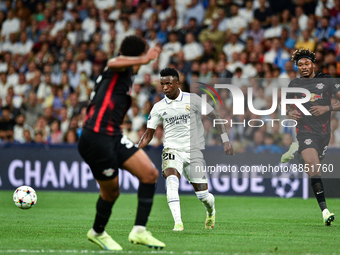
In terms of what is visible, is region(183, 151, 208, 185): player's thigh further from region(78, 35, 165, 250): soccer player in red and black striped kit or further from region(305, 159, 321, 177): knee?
region(78, 35, 165, 250): soccer player in red and black striped kit

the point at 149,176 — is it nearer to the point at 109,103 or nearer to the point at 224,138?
the point at 109,103

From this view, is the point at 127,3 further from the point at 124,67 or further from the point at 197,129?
the point at 124,67

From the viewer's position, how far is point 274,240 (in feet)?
23.8

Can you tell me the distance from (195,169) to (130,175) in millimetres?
6508

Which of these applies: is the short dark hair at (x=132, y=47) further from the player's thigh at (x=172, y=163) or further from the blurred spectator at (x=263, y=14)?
the blurred spectator at (x=263, y=14)

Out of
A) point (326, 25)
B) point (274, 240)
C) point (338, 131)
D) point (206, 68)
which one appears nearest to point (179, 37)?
point (206, 68)

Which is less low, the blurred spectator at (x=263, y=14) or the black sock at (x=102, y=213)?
the blurred spectator at (x=263, y=14)

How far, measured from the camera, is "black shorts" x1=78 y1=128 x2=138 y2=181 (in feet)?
20.0

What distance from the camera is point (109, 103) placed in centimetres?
615

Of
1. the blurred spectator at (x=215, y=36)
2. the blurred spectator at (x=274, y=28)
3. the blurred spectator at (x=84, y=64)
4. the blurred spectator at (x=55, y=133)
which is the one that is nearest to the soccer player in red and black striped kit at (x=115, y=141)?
the blurred spectator at (x=55, y=133)

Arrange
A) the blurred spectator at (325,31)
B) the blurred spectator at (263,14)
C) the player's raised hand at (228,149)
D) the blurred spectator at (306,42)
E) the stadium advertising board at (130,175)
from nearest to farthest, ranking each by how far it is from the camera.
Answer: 1. the player's raised hand at (228,149)
2. the stadium advertising board at (130,175)
3. the blurred spectator at (306,42)
4. the blurred spectator at (325,31)
5. the blurred spectator at (263,14)

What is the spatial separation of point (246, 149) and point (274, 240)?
22.7ft

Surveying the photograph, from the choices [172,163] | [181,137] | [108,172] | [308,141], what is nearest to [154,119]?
[181,137]

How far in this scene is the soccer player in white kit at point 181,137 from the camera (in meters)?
8.64
